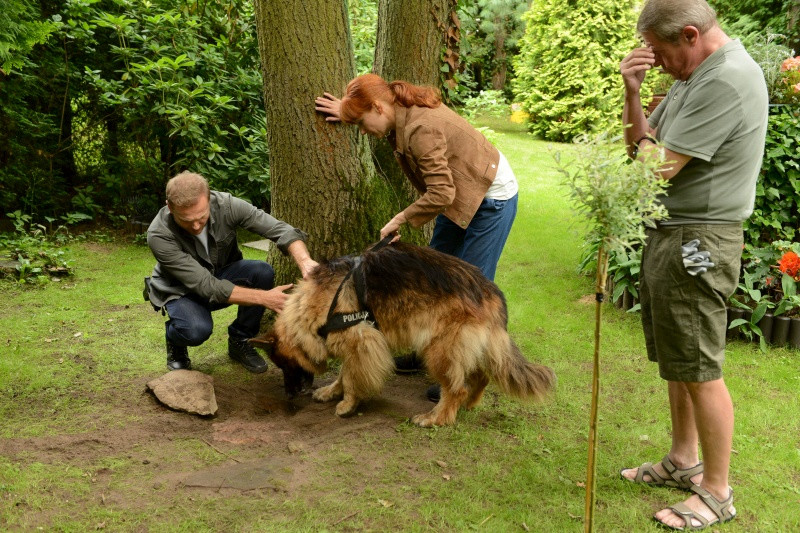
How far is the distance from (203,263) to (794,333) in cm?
450

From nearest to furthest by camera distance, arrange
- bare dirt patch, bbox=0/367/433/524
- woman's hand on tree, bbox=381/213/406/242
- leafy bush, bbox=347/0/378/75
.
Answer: bare dirt patch, bbox=0/367/433/524, woman's hand on tree, bbox=381/213/406/242, leafy bush, bbox=347/0/378/75

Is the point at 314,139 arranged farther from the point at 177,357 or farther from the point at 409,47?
the point at 177,357

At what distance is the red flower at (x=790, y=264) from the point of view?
16.4 feet

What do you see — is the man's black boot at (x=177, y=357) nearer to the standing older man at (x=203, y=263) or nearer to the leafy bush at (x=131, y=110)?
the standing older man at (x=203, y=263)

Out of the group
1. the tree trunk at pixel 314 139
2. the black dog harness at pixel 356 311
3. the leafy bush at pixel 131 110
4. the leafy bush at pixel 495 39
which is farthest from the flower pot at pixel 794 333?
the leafy bush at pixel 495 39

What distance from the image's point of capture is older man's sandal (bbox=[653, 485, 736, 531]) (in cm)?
282

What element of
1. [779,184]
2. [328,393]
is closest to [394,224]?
[328,393]

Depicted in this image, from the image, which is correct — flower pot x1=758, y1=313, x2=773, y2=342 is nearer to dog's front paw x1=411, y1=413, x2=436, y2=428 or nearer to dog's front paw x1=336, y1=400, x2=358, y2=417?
dog's front paw x1=411, y1=413, x2=436, y2=428

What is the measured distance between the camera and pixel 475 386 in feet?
12.9

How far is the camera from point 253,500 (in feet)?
9.70

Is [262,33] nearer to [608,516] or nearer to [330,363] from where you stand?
[330,363]

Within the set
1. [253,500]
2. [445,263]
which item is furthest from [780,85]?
[253,500]

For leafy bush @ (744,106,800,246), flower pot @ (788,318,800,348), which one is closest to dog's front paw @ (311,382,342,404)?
flower pot @ (788,318,800,348)

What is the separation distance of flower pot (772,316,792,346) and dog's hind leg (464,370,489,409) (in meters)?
2.68
